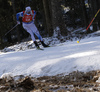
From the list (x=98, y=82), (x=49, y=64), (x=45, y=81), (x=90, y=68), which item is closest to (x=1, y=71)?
(x=49, y=64)

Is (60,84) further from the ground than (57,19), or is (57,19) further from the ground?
(57,19)

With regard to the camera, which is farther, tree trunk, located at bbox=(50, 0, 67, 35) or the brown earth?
tree trunk, located at bbox=(50, 0, 67, 35)

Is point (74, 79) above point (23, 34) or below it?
above

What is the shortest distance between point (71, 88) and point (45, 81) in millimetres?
736

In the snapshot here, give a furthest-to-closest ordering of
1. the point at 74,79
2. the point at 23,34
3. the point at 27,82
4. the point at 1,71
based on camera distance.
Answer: the point at 23,34
the point at 1,71
the point at 74,79
the point at 27,82

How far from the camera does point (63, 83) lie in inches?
121

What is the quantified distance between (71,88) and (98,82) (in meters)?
0.48

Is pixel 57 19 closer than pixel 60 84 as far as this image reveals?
No

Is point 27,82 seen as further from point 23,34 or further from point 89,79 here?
point 23,34

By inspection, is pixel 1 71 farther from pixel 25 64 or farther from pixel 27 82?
pixel 27 82

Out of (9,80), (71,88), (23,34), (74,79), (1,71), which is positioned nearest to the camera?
(71,88)

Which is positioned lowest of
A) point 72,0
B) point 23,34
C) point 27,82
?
point 23,34

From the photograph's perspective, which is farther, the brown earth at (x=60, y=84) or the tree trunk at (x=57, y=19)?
the tree trunk at (x=57, y=19)

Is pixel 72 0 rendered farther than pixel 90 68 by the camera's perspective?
Yes
